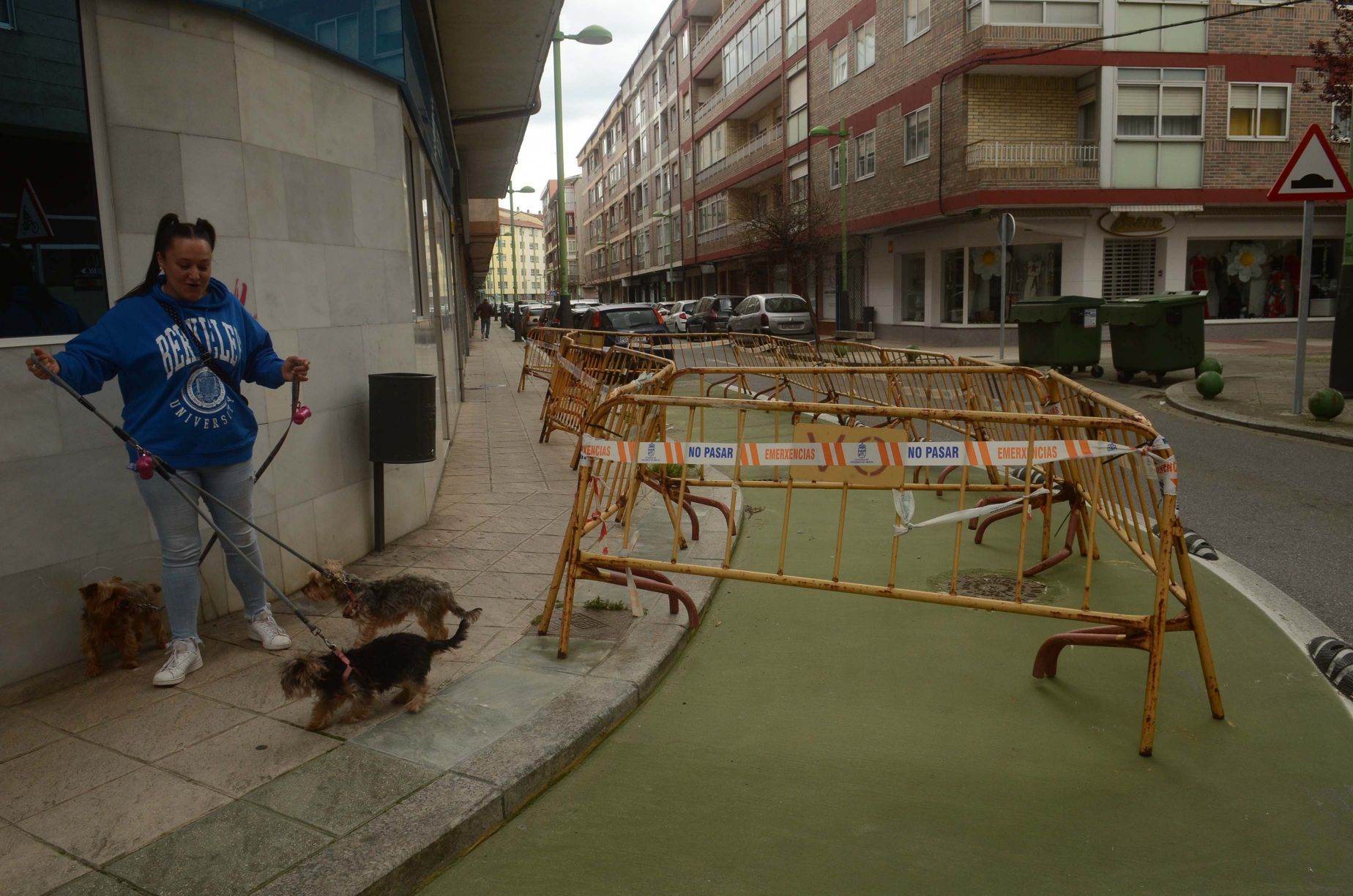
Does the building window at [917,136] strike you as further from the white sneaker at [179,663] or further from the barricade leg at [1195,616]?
the white sneaker at [179,663]

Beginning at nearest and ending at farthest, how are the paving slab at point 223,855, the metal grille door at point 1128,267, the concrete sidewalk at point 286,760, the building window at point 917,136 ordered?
1. the paving slab at point 223,855
2. the concrete sidewalk at point 286,760
3. the metal grille door at point 1128,267
4. the building window at point 917,136

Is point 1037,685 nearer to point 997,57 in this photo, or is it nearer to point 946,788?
point 946,788

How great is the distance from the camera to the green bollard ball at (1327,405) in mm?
10594

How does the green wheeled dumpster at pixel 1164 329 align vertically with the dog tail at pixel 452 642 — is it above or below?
above

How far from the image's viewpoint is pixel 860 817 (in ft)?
10.1

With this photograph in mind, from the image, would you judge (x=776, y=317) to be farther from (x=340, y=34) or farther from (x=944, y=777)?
(x=944, y=777)

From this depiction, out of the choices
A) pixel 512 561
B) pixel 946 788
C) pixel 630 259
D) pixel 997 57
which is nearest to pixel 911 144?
pixel 997 57

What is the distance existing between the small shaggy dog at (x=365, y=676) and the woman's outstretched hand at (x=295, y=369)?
1189 millimetres

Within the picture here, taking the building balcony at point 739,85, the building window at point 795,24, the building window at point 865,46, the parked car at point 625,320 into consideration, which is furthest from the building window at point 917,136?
the building balcony at point 739,85

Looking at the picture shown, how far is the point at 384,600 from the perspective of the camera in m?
4.12

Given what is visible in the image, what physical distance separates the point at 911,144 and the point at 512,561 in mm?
26628

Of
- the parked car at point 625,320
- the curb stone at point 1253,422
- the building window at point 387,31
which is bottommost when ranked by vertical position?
the curb stone at point 1253,422

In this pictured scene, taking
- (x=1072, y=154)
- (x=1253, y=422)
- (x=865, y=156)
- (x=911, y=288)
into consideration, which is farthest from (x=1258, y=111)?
(x=1253, y=422)

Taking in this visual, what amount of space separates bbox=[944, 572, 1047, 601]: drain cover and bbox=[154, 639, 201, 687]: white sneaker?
3.65 m
